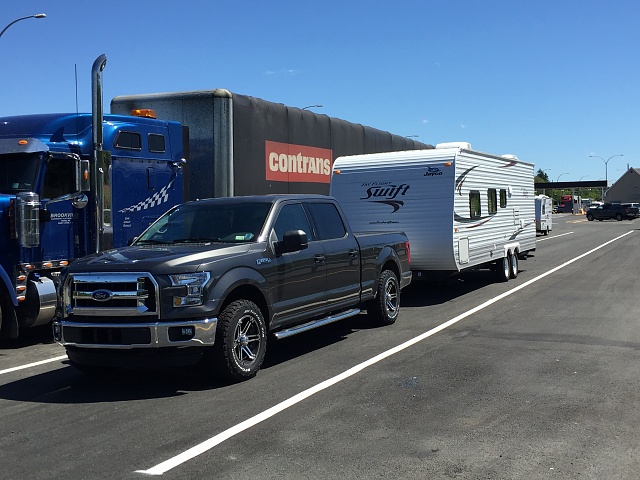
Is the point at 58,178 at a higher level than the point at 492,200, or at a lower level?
higher

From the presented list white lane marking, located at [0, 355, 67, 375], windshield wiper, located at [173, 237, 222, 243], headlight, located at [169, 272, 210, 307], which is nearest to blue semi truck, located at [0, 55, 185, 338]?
white lane marking, located at [0, 355, 67, 375]

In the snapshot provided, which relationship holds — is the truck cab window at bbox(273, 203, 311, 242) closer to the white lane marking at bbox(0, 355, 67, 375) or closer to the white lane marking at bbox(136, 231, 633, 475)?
the white lane marking at bbox(136, 231, 633, 475)

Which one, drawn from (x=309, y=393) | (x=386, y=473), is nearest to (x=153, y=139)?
(x=309, y=393)

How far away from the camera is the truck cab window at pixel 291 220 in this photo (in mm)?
8164

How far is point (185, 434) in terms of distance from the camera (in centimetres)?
545

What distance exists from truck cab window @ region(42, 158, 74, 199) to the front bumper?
330 cm

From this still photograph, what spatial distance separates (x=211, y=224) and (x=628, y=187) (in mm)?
139519

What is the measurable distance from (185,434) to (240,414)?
2.01 ft

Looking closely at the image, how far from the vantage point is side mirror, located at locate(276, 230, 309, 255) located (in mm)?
7664

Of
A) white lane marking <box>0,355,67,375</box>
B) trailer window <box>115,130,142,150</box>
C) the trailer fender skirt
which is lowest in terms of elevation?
white lane marking <box>0,355,67,375</box>

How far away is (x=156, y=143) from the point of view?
11023 mm

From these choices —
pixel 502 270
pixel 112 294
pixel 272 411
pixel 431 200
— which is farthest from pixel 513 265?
pixel 112 294

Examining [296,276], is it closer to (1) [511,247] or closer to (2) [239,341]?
(2) [239,341]

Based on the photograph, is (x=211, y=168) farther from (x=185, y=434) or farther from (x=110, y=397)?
(x=185, y=434)
